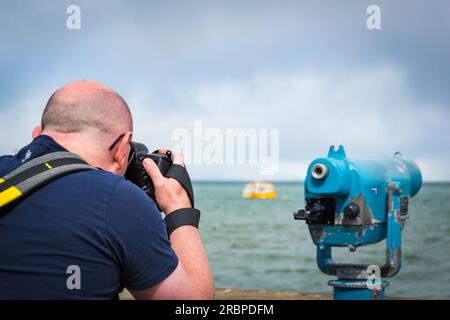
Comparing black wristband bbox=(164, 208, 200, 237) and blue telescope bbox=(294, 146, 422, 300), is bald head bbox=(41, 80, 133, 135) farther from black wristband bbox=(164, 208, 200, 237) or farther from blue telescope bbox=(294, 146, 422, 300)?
blue telescope bbox=(294, 146, 422, 300)

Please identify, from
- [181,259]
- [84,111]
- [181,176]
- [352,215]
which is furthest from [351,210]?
[84,111]

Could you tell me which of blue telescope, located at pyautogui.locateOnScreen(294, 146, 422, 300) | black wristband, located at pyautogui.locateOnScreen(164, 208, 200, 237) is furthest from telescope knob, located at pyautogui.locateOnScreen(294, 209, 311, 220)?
black wristband, located at pyautogui.locateOnScreen(164, 208, 200, 237)

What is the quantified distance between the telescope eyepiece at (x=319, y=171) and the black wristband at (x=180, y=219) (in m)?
2.46

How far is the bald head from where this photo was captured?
1.83 m

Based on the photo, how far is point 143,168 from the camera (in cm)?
204

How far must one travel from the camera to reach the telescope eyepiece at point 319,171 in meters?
4.25

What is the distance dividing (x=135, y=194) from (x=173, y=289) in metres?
0.29

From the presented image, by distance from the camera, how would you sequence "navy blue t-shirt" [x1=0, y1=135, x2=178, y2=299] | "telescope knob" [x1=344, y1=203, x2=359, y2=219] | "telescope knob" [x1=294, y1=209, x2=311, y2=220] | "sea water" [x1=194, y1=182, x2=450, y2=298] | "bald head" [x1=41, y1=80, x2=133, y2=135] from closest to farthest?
"navy blue t-shirt" [x1=0, y1=135, x2=178, y2=299] < "bald head" [x1=41, y1=80, x2=133, y2=135] < "telescope knob" [x1=344, y1=203, x2=359, y2=219] < "telescope knob" [x1=294, y1=209, x2=311, y2=220] < "sea water" [x1=194, y1=182, x2=450, y2=298]

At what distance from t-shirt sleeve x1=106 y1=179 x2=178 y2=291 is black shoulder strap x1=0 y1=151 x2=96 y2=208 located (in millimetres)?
152

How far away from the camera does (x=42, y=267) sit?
65.1 inches

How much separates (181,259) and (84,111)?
535mm
